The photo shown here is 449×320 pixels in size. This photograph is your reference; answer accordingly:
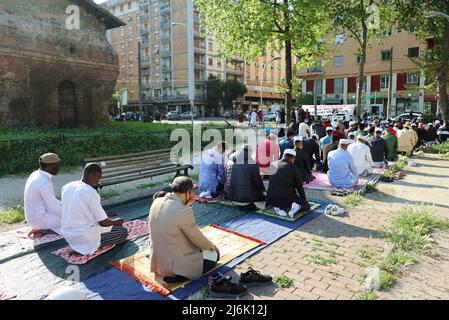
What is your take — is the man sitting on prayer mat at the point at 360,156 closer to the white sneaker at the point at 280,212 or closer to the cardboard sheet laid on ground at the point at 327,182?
the cardboard sheet laid on ground at the point at 327,182

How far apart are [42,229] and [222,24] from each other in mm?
15882

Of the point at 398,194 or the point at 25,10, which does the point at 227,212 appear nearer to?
the point at 398,194

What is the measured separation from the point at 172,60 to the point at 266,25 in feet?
164

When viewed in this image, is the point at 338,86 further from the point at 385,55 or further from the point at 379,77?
the point at 385,55

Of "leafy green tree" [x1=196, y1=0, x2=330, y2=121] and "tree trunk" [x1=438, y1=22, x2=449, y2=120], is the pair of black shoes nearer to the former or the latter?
"leafy green tree" [x1=196, y1=0, x2=330, y2=121]

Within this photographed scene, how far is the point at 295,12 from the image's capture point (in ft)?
56.2

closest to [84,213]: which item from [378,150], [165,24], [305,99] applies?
[378,150]

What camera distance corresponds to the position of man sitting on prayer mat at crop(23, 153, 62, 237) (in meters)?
5.52

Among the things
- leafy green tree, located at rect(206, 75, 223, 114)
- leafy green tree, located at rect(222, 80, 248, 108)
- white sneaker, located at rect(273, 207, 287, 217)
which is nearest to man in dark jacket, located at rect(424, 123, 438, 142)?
white sneaker, located at rect(273, 207, 287, 217)

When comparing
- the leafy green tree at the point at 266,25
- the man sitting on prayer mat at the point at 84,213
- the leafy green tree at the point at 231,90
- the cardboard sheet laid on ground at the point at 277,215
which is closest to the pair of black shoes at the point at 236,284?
the man sitting on prayer mat at the point at 84,213

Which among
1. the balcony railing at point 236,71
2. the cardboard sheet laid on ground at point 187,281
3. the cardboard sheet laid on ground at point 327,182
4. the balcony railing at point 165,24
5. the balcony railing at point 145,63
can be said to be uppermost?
the balcony railing at point 165,24

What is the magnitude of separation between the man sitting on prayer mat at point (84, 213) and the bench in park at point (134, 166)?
2663 millimetres

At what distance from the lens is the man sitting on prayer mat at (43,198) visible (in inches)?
217
